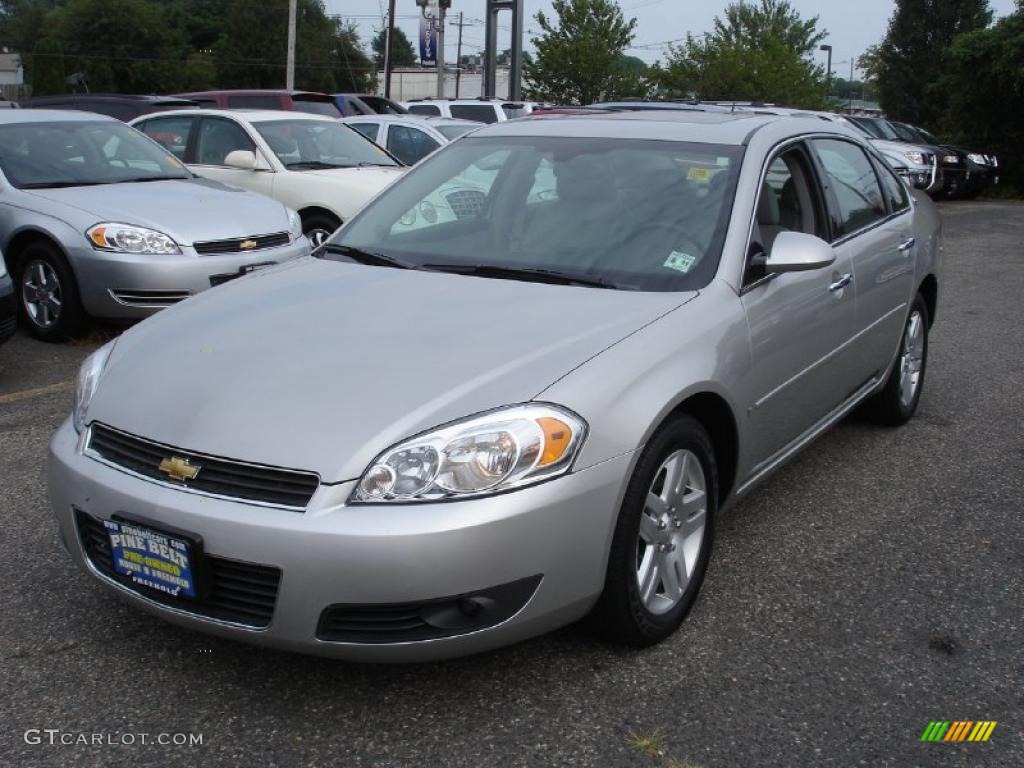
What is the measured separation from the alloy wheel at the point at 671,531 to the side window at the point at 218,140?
748 centimetres

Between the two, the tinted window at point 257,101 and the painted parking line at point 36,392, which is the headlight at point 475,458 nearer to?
the painted parking line at point 36,392

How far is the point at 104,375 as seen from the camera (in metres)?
3.31

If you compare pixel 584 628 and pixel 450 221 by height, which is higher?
pixel 450 221

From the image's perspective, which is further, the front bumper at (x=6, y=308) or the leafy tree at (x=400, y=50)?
the leafy tree at (x=400, y=50)

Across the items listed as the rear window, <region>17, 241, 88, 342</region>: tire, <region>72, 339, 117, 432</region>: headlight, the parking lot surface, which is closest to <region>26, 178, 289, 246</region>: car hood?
<region>17, 241, 88, 342</region>: tire

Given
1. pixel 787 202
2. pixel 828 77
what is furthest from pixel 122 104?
pixel 828 77

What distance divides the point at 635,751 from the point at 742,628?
789 mm

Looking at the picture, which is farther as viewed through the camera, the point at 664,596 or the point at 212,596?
the point at 664,596

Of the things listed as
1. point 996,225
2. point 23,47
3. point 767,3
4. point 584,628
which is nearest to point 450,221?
point 584,628

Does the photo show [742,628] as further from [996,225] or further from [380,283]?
[996,225]

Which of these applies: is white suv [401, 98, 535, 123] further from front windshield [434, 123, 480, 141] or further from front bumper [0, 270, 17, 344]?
front bumper [0, 270, 17, 344]

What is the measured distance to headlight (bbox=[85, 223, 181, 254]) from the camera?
6.92 m

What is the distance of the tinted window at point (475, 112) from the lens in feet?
67.9

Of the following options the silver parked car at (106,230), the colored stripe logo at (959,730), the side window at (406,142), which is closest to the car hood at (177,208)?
the silver parked car at (106,230)
